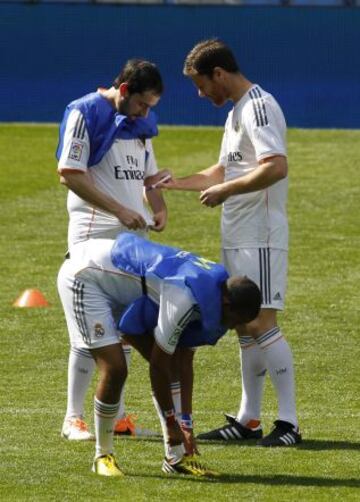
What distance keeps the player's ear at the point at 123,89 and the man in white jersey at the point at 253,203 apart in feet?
1.35

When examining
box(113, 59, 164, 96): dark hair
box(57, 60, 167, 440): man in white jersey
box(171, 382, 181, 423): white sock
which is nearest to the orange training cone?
box(57, 60, 167, 440): man in white jersey

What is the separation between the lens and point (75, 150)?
7812mm

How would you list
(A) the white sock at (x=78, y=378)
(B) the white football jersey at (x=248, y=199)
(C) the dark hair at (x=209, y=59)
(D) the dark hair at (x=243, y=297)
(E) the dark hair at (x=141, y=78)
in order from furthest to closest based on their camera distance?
1. (A) the white sock at (x=78, y=378)
2. (B) the white football jersey at (x=248, y=199)
3. (C) the dark hair at (x=209, y=59)
4. (E) the dark hair at (x=141, y=78)
5. (D) the dark hair at (x=243, y=297)

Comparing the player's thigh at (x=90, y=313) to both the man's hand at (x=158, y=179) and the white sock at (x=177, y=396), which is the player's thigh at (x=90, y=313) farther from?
the man's hand at (x=158, y=179)

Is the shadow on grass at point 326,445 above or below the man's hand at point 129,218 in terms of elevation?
below

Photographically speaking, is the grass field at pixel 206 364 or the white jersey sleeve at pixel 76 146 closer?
the grass field at pixel 206 364

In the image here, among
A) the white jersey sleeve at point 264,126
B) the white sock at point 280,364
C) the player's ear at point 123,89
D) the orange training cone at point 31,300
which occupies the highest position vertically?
the player's ear at point 123,89

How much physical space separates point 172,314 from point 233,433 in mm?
1796

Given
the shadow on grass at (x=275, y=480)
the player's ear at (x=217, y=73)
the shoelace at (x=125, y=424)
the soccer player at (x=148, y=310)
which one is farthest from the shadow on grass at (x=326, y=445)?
the player's ear at (x=217, y=73)

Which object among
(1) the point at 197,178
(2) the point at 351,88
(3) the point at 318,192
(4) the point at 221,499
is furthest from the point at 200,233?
(2) the point at 351,88

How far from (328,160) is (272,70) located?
7934 mm

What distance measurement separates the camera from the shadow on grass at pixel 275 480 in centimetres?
706

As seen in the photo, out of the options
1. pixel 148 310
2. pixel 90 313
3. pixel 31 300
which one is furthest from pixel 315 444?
pixel 31 300

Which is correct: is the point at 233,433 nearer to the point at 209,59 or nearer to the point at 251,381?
the point at 251,381
